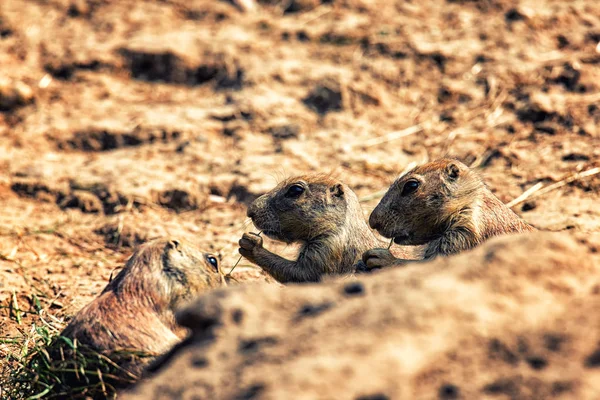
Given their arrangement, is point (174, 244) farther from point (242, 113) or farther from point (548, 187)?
point (242, 113)

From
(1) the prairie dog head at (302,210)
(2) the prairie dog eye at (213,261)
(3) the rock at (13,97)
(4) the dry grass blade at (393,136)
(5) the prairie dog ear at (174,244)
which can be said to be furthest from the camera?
(3) the rock at (13,97)

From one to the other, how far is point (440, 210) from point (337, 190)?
75 centimetres

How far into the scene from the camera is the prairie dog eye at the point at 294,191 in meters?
5.65

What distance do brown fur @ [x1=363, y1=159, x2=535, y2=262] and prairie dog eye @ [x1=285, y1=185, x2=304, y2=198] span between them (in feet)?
1.84

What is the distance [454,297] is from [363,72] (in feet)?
22.1

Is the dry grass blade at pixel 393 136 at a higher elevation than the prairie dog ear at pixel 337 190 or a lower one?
lower

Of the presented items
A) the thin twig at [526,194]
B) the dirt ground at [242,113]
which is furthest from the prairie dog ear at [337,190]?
the thin twig at [526,194]

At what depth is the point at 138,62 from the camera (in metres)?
10.0

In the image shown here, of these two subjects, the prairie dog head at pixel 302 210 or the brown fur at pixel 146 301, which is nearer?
the brown fur at pixel 146 301

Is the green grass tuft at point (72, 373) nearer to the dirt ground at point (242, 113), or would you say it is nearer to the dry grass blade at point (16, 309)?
the dirt ground at point (242, 113)

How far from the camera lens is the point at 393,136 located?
28.3 feet

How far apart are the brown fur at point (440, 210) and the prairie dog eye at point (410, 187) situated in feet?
0.05

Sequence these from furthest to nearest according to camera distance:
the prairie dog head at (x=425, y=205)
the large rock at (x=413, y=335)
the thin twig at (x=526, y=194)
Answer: the thin twig at (x=526, y=194)
the prairie dog head at (x=425, y=205)
the large rock at (x=413, y=335)

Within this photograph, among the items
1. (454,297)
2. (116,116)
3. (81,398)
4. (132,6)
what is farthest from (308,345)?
(132,6)
